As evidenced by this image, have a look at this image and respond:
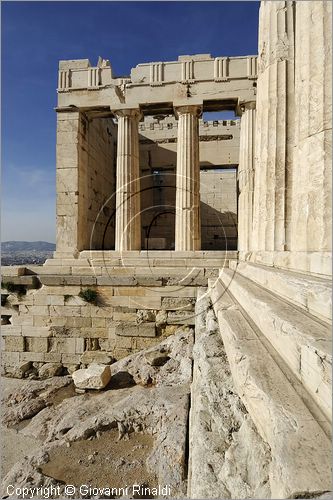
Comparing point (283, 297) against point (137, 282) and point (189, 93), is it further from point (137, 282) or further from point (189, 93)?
point (189, 93)

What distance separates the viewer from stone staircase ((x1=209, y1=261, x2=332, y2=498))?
39.7 inches

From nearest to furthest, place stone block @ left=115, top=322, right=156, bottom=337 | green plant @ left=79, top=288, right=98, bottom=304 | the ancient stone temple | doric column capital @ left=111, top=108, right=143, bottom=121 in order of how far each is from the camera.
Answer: the ancient stone temple
stone block @ left=115, top=322, right=156, bottom=337
green plant @ left=79, top=288, right=98, bottom=304
doric column capital @ left=111, top=108, right=143, bottom=121

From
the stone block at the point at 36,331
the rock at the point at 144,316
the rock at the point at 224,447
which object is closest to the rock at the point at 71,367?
the stone block at the point at 36,331

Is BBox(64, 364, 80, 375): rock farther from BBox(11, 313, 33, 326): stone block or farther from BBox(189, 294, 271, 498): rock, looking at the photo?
BBox(189, 294, 271, 498): rock

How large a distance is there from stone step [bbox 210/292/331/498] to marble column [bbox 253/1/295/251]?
2803 mm

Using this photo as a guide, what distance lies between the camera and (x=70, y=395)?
19.0 ft

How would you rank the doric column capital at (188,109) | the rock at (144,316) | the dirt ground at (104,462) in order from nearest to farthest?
the dirt ground at (104,462)
the rock at (144,316)
the doric column capital at (188,109)

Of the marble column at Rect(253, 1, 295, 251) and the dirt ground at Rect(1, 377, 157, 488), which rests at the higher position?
the marble column at Rect(253, 1, 295, 251)

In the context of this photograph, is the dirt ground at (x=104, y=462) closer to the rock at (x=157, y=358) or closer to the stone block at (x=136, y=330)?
the rock at (x=157, y=358)

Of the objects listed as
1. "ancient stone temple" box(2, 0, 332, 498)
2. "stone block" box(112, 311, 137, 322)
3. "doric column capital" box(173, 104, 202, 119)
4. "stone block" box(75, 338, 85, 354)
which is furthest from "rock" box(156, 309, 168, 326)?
"doric column capital" box(173, 104, 202, 119)

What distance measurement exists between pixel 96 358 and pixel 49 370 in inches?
51.5

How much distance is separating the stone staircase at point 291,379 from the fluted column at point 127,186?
689 centimetres

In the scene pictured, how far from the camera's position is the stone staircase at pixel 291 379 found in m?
1.01

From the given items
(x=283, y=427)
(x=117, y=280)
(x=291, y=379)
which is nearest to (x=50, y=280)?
(x=117, y=280)
